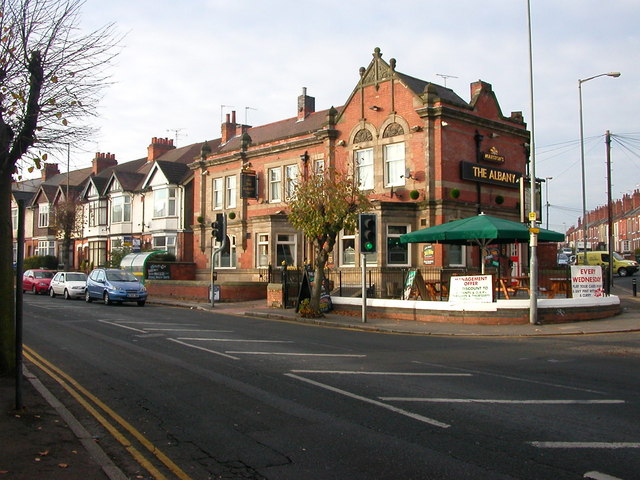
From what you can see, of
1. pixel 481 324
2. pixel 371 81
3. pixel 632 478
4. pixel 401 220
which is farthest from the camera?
pixel 371 81

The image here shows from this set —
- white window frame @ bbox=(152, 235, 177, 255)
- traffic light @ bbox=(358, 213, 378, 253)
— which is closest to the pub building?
traffic light @ bbox=(358, 213, 378, 253)

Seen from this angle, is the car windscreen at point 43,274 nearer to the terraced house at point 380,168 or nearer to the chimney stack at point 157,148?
the terraced house at point 380,168

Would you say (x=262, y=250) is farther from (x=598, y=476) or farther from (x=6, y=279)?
(x=598, y=476)

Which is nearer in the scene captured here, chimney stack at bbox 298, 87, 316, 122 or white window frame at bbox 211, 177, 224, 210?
white window frame at bbox 211, 177, 224, 210

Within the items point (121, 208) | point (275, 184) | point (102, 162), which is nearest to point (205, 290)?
point (275, 184)

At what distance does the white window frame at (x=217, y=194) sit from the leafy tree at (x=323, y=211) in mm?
18343

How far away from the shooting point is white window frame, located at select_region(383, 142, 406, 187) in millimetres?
28781

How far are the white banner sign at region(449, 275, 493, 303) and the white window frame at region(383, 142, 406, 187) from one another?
1001cm

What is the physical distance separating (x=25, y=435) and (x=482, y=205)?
83.6 feet

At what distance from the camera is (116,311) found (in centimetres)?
2420

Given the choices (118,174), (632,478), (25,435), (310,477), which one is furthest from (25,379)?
(118,174)

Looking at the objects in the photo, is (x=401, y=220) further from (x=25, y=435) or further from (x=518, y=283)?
(x=25, y=435)

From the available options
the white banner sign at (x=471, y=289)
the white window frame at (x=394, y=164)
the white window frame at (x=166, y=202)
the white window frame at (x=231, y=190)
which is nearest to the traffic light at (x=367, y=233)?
the white banner sign at (x=471, y=289)

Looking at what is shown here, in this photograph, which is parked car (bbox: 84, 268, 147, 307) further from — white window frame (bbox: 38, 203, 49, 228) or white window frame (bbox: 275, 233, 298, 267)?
white window frame (bbox: 38, 203, 49, 228)
